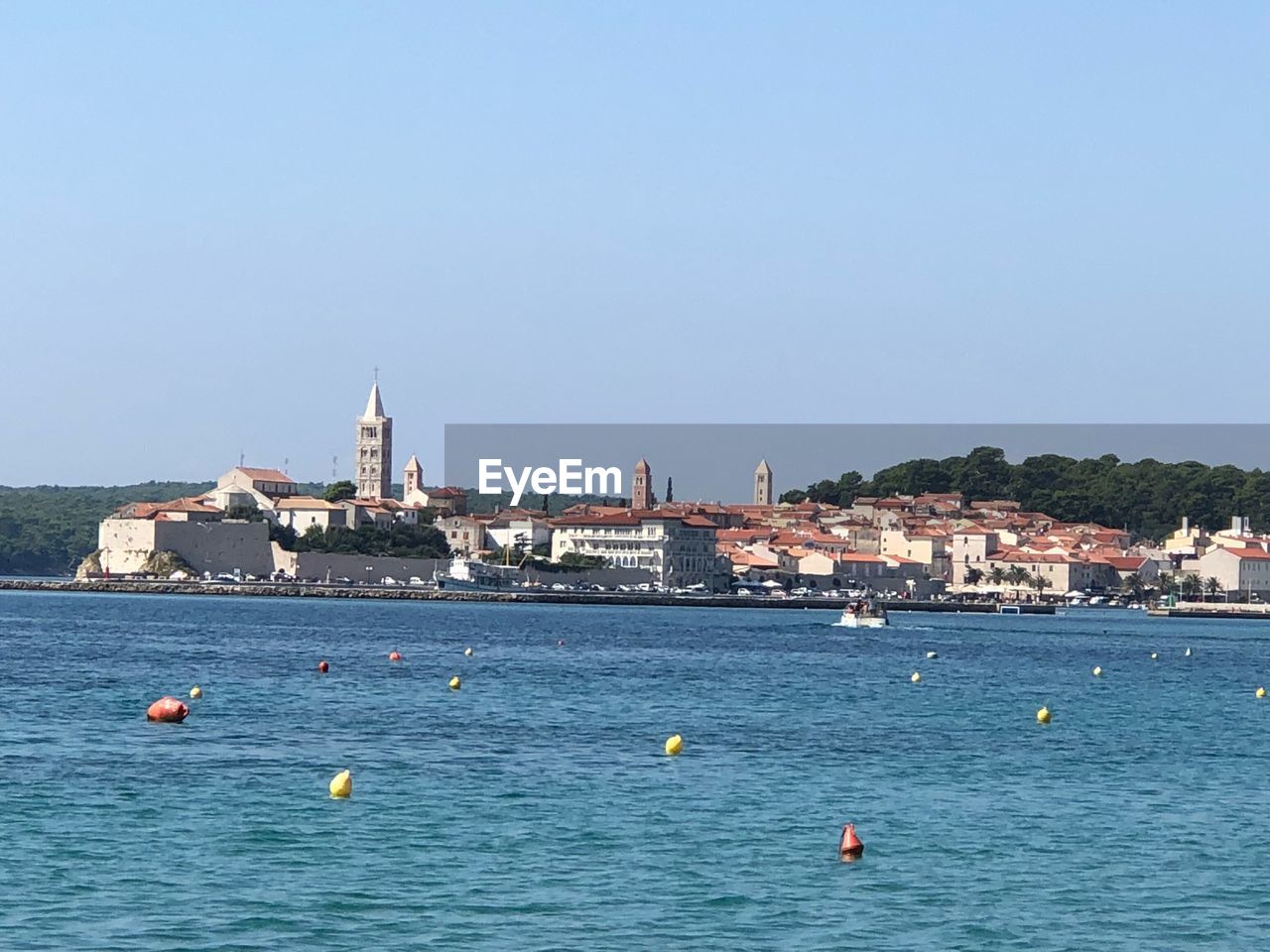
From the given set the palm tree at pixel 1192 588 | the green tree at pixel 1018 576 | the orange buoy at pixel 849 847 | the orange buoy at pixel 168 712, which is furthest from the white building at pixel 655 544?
the orange buoy at pixel 849 847

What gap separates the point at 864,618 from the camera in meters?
80.1

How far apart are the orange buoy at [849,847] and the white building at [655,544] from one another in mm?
112900

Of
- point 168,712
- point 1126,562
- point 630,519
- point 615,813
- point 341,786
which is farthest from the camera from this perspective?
point 1126,562

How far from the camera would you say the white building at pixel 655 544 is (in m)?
132

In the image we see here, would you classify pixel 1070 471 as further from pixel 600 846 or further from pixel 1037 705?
pixel 600 846

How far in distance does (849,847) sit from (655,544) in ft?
377

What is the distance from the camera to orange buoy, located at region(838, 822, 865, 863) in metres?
17.7

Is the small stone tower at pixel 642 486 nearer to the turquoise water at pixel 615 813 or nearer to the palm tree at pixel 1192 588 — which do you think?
the palm tree at pixel 1192 588

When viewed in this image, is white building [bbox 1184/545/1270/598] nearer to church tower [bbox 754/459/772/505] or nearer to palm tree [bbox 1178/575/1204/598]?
palm tree [bbox 1178/575/1204/598]

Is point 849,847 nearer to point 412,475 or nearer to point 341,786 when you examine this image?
point 341,786

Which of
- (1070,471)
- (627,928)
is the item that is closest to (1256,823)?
(627,928)

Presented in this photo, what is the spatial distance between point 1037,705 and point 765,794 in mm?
16267

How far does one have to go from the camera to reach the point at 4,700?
3067 centimetres

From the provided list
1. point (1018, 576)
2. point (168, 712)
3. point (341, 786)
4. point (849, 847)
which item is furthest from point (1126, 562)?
point (849, 847)
